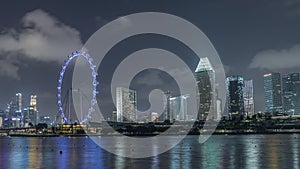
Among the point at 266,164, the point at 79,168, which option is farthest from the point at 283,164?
the point at 79,168

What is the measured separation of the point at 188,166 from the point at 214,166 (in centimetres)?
227

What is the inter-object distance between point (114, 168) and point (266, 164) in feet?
43.5

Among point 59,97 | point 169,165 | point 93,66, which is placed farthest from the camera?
point 59,97

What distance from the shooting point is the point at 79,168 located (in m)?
36.0

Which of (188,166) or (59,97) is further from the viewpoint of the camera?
(59,97)

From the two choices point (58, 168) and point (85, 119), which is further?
point (85, 119)

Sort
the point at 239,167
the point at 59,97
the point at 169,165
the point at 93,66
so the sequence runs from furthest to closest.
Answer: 1. the point at 59,97
2. the point at 93,66
3. the point at 169,165
4. the point at 239,167

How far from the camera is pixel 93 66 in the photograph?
143 m

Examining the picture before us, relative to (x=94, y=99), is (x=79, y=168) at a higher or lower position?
lower

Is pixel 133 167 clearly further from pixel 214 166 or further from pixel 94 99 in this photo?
pixel 94 99

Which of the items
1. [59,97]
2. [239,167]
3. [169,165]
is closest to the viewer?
[239,167]

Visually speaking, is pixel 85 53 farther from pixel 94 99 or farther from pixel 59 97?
pixel 59 97

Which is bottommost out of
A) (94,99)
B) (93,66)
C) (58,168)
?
(58,168)

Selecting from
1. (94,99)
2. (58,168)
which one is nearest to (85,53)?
(94,99)
